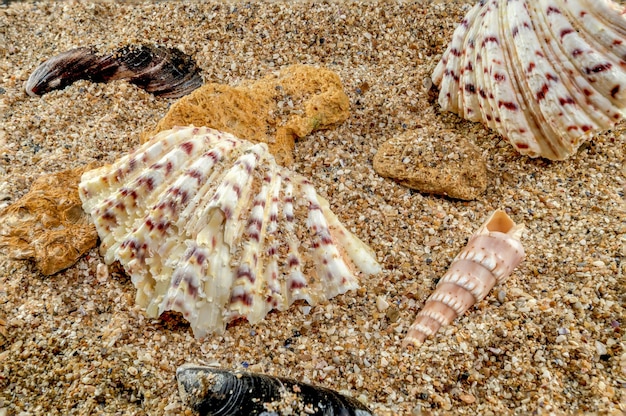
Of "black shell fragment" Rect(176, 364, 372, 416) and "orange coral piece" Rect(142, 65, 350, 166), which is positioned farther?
"orange coral piece" Rect(142, 65, 350, 166)

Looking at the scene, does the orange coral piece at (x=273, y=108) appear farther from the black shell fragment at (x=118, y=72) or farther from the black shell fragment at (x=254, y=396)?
the black shell fragment at (x=254, y=396)

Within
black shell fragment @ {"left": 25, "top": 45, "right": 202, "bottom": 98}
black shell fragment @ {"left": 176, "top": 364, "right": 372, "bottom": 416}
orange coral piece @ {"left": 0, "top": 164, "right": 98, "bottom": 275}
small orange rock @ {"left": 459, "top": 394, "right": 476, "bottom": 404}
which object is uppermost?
black shell fragment @ {"left": 25, "top": 45, "right": 202, "bottom": 98}

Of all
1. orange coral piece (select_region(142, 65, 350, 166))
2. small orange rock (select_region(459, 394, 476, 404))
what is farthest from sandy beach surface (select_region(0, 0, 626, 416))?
orange coral piece (select_region(142, 65, 350, 166))

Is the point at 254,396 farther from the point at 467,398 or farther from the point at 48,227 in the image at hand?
the point at 48,227

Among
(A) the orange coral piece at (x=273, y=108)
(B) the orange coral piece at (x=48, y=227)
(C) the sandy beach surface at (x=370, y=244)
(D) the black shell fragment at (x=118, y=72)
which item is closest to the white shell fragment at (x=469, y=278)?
(C) the sandy beach surface at (x=370, y=244)

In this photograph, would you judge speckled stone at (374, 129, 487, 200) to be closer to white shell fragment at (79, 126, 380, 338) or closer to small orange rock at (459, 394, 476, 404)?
white shell fragment at (79, 126, 380, 338)
